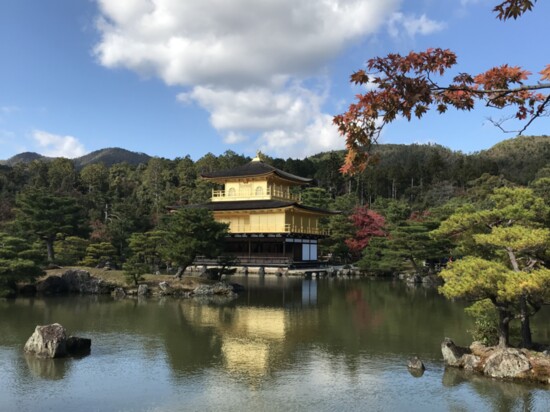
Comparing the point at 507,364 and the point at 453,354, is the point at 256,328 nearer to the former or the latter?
the point at 453,354

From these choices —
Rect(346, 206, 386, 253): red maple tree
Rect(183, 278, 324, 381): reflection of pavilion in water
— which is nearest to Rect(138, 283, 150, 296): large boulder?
Rect(183, 278, 324, 381): reflection of pavilion in water

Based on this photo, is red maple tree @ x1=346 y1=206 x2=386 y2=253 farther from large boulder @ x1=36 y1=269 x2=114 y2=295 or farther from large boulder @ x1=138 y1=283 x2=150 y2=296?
large boulder @ x1=36 y1=269 x2=114 y2=295

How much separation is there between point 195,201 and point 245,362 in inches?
1611

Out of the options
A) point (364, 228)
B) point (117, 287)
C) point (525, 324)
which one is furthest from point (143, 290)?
point (364, 228)

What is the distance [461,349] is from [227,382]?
458 centimetres

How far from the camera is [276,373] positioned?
27.1ft

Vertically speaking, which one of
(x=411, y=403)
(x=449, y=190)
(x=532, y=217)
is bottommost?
(x=411, y=403)

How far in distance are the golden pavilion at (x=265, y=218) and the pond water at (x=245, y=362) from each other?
16.9 metres

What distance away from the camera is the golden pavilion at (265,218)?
109 feet

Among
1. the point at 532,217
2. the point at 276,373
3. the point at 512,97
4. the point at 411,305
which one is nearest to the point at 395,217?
the point at 411,305

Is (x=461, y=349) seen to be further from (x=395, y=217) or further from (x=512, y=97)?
(x=395, y=217)

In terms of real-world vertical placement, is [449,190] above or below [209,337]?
above

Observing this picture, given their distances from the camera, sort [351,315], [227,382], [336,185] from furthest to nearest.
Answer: [336,185] < [351,315] < [227,382]

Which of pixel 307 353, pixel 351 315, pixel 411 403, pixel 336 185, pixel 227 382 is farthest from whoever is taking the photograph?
pixel 336 185
